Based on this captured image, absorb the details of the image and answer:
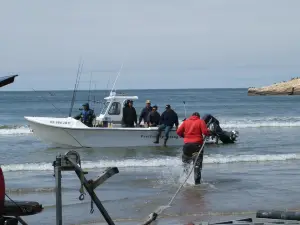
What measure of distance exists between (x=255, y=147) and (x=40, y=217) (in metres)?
15.7

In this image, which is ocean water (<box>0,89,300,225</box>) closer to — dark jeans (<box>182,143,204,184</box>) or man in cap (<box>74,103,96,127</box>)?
dark jeans (<box>182,143,204,184</box>)

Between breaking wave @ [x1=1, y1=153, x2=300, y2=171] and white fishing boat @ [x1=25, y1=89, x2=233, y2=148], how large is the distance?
2718mm

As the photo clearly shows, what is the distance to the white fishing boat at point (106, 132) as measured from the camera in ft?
76.8

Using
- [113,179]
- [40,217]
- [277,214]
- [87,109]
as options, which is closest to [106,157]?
[87,109]

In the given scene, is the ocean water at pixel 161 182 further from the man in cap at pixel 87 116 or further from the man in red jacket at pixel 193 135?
the man in red jacket at pixel 193 135

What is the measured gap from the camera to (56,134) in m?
23.8

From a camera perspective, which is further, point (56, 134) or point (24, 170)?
point (56, 134)

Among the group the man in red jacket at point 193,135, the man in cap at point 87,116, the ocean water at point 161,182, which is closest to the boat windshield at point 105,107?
the ocean water at point 161,182

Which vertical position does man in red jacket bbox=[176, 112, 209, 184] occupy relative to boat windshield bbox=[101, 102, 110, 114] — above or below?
below

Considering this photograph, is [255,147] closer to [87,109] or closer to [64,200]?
[87,109]

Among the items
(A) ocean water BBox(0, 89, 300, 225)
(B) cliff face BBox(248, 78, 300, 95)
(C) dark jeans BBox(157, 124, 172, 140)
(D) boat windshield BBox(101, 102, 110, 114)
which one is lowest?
(A) ocean water BBox(0, 89, 300, 225)

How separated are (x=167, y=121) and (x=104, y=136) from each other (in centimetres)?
243

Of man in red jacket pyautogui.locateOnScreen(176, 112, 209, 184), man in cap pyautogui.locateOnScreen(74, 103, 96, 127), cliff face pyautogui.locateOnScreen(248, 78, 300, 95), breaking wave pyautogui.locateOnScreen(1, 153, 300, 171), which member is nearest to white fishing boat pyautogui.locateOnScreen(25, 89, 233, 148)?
man in cap pyautogui.locateOnScreen(74, 103, 96, 127)

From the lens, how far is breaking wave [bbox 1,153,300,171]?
19062 millimetres
